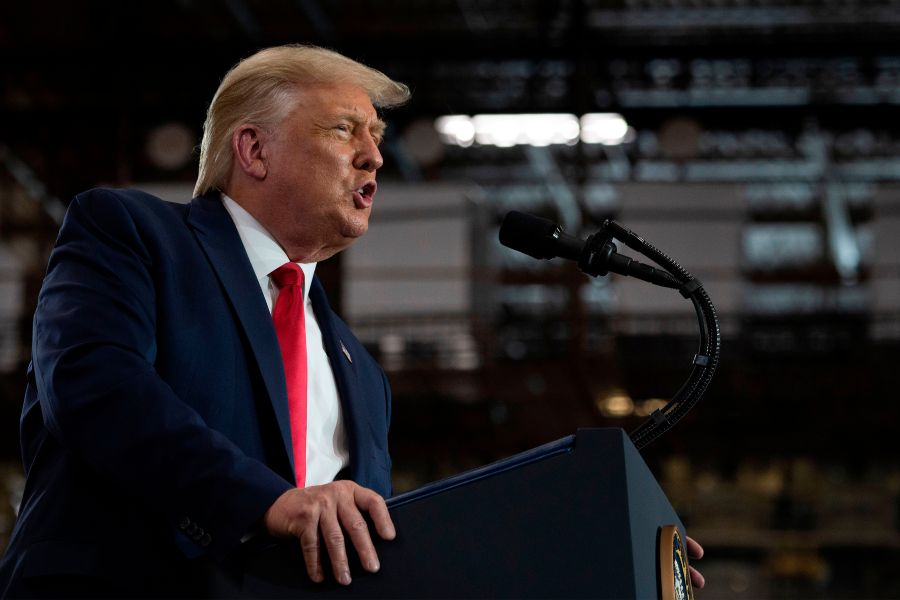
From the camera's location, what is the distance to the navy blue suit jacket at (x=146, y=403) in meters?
1.18

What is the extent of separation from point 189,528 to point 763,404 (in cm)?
1026

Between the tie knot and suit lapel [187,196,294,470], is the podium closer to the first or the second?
suit lapel [187,196,294,470]

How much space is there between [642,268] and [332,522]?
1.89 ft

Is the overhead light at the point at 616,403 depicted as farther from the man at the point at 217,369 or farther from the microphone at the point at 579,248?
the microphone at the point at 579,248

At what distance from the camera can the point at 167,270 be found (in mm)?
1416

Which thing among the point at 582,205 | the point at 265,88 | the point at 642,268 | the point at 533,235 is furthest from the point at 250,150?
the point at 582,205

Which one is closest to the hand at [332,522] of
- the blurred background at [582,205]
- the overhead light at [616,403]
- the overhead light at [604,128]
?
the blurred background at [582,205]

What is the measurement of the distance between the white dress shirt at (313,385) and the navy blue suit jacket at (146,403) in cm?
4

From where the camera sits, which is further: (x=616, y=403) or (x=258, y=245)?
(x=616, y=403)

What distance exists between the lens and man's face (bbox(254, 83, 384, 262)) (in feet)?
5.46

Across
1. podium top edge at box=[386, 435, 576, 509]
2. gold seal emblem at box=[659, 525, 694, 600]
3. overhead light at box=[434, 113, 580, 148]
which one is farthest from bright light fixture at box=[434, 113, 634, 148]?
podium top edge at box=[386, 435, 576, 509]

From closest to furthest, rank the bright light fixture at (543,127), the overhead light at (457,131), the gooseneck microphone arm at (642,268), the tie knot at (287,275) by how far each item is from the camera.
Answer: the gooseneck microphone arm at (642,268) < the tie knot at (287,275) < the bright light fixture at (543,127) < the overhead light at (457,131)

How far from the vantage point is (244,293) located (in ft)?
4.74

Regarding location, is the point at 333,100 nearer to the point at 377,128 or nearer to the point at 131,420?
the point at 377,128
